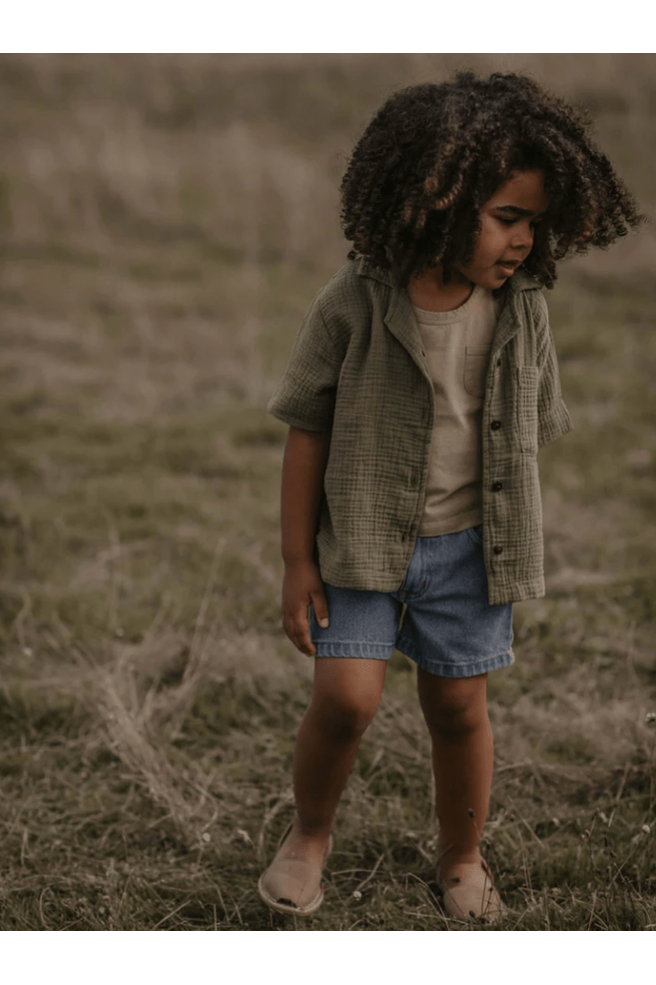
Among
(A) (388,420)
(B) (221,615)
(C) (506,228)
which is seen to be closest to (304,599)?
(A) (388,420)

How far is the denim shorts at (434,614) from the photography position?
6.40ft

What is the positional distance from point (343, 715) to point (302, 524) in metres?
0.38

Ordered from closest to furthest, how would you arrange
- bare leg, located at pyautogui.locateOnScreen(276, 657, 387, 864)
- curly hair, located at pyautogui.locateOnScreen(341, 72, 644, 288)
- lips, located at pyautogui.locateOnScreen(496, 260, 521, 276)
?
1. curly hair, located at pyautogui.locateOnScreen(341, 72, 644, 288)
2. lips, located at pyautogui.locateOnScreen(496, 260, 521, 276)
3. bare leg, located at pyautogui.locateOnScreen(276, 657, 387, 864)

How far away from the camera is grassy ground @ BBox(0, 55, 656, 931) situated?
2.28m

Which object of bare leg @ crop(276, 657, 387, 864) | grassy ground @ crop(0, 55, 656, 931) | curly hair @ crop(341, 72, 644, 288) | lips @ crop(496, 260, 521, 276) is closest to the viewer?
curly hair @ crop(341, 72, 644, 288)

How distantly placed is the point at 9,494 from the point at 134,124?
21.0 feet

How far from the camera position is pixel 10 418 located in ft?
16.8

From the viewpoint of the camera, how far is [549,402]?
2.06m

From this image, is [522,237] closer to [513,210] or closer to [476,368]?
[513,210]

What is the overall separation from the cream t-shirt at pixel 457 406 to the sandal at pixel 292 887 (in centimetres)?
82

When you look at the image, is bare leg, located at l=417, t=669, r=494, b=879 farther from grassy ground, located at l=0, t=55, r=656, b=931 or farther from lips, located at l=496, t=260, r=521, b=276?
lips, located at l=496, t=260, r=521, b=276

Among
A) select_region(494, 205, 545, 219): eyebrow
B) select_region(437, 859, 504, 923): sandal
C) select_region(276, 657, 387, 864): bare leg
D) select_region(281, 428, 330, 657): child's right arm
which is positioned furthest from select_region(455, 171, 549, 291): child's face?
select_region(437, 859, 504, 923): sandal

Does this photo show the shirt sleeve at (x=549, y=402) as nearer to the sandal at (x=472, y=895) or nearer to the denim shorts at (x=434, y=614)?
the denim shorts at (x=434, y=614)

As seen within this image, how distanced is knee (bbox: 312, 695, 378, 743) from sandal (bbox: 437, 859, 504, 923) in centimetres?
46
